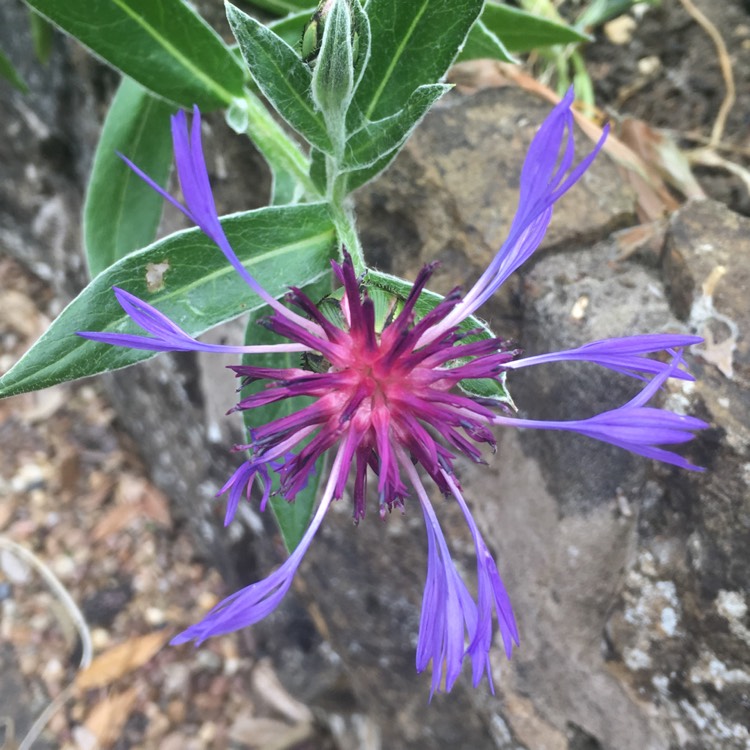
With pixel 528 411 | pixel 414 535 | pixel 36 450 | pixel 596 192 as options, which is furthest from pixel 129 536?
pixel 596 192

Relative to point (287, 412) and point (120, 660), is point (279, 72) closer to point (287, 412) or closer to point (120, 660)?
point (287, 412)

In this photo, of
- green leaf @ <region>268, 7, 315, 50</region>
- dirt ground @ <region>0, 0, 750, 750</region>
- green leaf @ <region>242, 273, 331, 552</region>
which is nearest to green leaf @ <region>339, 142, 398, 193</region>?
green leaf @ <region>242, 273, 331, 552</region>

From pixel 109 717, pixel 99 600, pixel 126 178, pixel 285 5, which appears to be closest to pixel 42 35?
pixel 126 178

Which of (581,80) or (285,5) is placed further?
(581,80)

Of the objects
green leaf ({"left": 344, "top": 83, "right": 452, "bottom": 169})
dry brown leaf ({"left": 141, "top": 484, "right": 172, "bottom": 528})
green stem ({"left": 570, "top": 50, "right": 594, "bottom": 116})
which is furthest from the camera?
dry brown leaf ({"left": 141, "top": 484, "right": 172, "bottom": 528})

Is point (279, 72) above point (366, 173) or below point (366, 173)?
above

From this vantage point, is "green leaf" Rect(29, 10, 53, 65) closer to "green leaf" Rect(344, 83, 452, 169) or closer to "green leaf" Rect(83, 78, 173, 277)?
"green leaf" Rect(83, 78, 173, 277)
